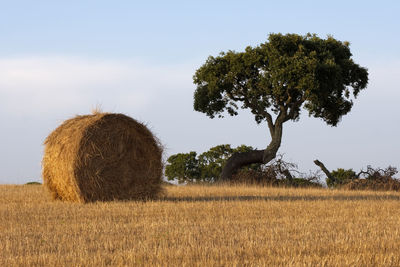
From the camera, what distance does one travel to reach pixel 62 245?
32.1 feet

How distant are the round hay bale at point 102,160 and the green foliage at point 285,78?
38.0 feet

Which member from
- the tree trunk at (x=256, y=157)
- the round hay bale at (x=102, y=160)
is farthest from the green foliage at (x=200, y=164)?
the round hay bale at (x=102, y=160)

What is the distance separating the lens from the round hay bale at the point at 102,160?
16734mm

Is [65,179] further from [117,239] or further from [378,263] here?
[378,263]

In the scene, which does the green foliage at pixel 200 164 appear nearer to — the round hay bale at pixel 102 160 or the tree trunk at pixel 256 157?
the tree trunk at pixel 256 157

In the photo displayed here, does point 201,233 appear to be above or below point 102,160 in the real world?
below

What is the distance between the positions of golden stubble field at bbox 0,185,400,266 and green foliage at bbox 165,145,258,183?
15967 millimetres

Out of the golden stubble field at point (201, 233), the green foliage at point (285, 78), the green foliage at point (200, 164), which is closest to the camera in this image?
the golden stubble field at point (201, 233)

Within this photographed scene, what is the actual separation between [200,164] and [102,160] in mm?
17225

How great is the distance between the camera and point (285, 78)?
90.9 ft

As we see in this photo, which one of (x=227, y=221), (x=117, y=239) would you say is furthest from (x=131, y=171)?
(x=117, y=239)

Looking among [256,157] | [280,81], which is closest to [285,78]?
[280,81]

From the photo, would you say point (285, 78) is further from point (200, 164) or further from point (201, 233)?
point (201, 233)

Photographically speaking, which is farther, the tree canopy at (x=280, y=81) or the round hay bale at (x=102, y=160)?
the tree canopy at (x=280, y=81)
